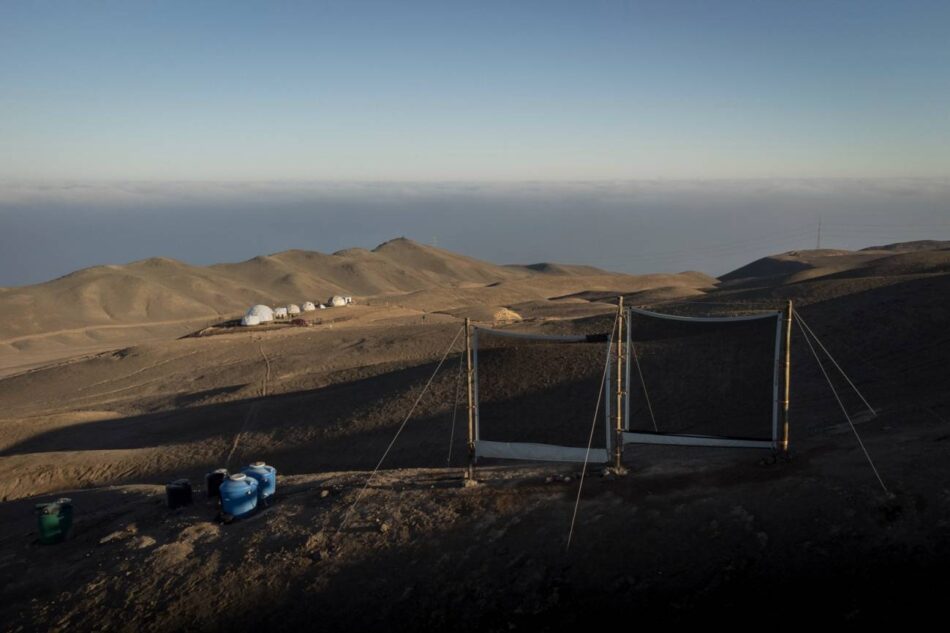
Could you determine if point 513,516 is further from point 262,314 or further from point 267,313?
point 267,313

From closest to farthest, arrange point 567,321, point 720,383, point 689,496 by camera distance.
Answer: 1. point 689,496
2. point 720,383
3. point 567,321

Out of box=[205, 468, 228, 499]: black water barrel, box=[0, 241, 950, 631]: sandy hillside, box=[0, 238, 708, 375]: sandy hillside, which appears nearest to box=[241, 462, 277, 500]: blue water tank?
box=[0, 241, 950, 631]: sandy hillside

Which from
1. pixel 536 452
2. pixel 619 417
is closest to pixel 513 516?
pixel 536 452

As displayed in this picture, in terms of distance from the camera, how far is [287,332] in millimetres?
37156

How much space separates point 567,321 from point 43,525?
18661 millimetres

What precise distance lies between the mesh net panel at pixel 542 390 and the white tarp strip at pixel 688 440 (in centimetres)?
220

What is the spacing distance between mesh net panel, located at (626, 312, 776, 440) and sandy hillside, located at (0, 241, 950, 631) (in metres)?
0.23

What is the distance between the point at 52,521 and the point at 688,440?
928 cm

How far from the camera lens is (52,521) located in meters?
10.7

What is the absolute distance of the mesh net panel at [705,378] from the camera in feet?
32.9

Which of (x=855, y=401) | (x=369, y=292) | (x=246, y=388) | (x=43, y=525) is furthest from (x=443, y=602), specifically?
(x=369, y=292)

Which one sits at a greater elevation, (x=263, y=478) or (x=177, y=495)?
(x=263, y=478)

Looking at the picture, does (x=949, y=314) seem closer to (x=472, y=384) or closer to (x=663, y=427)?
(x=663, y=427)

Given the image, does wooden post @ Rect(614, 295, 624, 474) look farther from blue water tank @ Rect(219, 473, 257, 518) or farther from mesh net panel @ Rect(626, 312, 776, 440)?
blue water tank @ Rect(219, 473, 257, 518)
